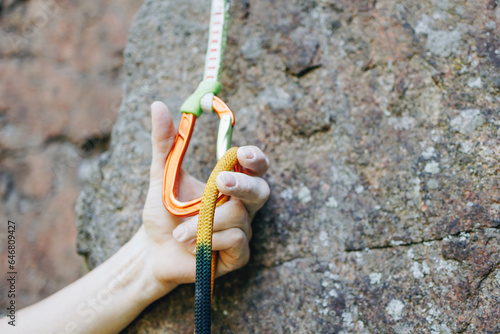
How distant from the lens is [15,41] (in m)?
1.63

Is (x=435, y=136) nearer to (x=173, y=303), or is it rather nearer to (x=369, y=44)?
(x=369, y=44)

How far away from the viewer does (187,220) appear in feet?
2.80

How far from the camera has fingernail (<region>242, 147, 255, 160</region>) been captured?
792mm

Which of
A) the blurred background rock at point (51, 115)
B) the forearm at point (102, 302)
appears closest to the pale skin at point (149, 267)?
the forearm at point (102, 302)

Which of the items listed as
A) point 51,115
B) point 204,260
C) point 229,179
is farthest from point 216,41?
point 51,115

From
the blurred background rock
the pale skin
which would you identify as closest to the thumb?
the pale skin

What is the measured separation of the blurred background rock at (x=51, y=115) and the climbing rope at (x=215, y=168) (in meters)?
0.88

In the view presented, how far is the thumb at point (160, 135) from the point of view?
865 millimetres

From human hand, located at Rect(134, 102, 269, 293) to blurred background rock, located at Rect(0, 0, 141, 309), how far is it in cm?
77

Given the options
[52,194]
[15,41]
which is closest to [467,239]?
[52,194]

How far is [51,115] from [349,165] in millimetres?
1314

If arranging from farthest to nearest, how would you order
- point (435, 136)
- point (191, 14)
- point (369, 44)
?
point (191, 14)
point (369, 44)
point (435, 136)

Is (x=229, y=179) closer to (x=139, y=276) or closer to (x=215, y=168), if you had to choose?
(x=215, y=168)

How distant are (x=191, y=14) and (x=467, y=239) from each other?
102cm
